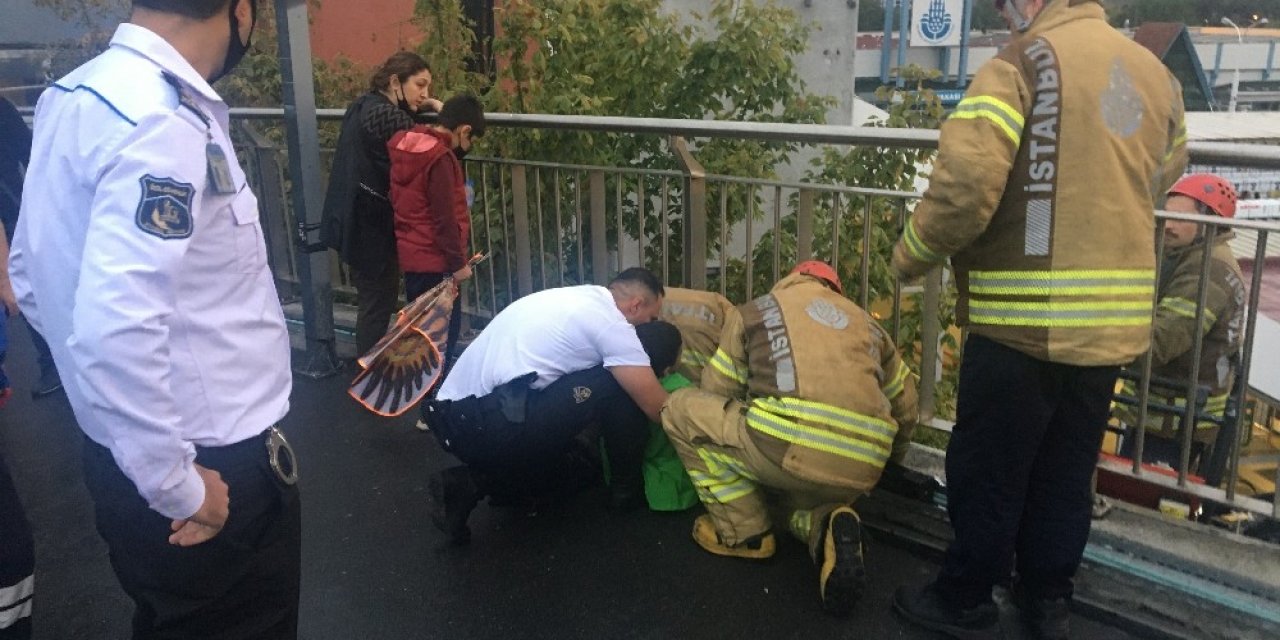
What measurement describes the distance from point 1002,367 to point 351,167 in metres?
3.30

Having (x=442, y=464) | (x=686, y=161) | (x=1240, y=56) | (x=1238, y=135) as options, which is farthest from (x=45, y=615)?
(x=1240, y=56)

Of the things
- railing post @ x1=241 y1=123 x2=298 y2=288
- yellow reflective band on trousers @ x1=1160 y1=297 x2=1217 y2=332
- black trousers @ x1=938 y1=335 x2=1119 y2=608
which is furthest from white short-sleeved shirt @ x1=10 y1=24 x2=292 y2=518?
railing post @ x1=241 y1=123 x2=298 y2=288

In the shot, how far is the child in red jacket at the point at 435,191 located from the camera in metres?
4.35

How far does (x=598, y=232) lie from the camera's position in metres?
4.77

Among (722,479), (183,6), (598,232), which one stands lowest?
(722,479)

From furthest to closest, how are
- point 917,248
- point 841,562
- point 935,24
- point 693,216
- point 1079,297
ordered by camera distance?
point 935,24 < point 693,216 < point 841,562 < point 917,248 < point 1079,297

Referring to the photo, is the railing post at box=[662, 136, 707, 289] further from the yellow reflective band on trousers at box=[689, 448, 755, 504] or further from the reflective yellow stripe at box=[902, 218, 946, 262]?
the reflective yellow stripe at box=[902, 218, 946, 262]

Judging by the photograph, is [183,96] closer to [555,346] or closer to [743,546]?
[555,346]

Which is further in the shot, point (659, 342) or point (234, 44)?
point (659, 342)

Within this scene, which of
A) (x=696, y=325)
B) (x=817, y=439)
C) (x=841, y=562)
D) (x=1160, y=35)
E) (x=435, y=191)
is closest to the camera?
(x=841, y=562)

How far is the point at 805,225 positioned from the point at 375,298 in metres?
2.35

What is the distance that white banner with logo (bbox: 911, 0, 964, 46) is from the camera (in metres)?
30.8

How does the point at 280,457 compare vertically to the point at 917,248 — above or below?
below

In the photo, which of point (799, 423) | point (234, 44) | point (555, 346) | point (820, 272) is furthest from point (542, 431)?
point (234, 44)
